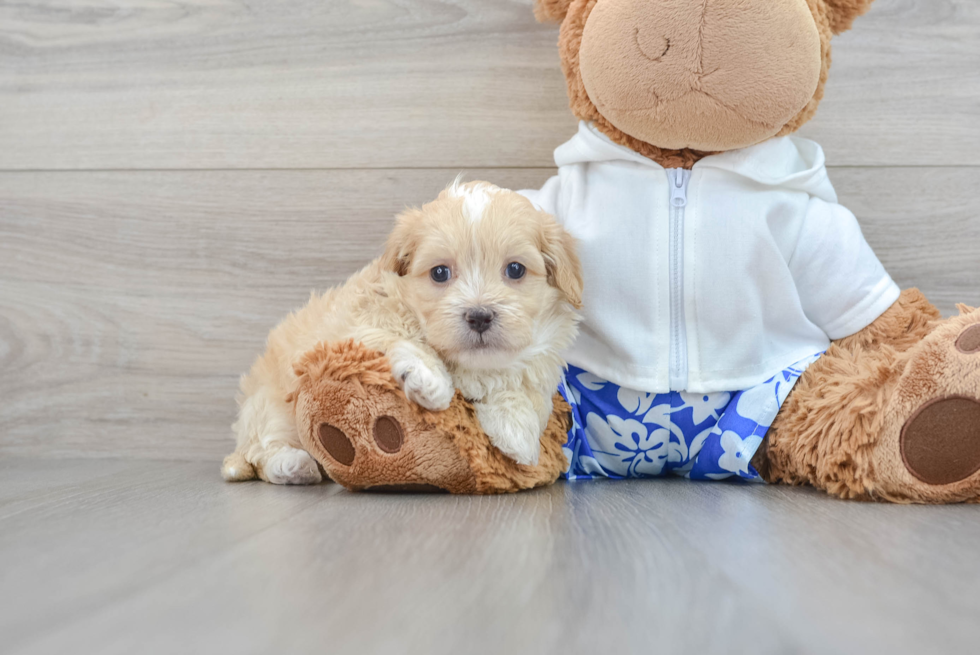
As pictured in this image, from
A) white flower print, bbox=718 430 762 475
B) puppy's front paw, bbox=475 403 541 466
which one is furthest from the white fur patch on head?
white flower print, bbox=718 430 762 475

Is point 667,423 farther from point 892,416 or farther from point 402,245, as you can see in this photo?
point 402,245

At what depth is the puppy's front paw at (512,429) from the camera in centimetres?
94

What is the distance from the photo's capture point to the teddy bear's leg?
2.78ft

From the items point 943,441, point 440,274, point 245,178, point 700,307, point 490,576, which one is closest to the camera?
point 490,576

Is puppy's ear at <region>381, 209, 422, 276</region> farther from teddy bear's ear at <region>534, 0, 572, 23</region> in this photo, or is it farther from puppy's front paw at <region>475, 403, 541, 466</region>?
teddy bear's ear at <region>534, 0, 572, 23</region>

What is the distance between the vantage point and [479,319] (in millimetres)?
885

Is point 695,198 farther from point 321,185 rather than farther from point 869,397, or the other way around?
point 321,185

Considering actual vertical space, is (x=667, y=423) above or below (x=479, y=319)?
below

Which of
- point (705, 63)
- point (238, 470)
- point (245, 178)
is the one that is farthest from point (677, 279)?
point (245, 178)

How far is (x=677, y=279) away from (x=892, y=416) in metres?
0.32

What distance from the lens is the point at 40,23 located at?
4.61 feet

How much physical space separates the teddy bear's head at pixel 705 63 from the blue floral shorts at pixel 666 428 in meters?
0.35

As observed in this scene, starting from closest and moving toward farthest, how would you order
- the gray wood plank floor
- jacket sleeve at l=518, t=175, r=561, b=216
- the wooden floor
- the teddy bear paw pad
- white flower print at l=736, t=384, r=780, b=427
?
the gray wood plank floor, the teddy bear paw pad, white flower print at l=736, t=384, r=780, b=427, jacket sleeve at l=518, t=175, r=561, b=216, the wooden floor

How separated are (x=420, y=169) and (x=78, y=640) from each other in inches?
40.4
